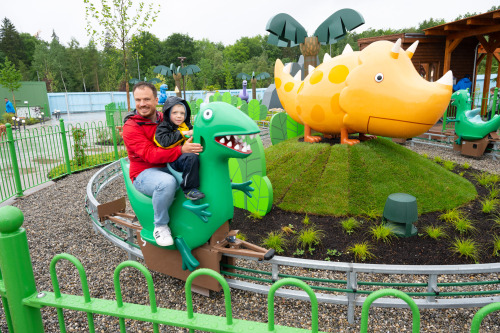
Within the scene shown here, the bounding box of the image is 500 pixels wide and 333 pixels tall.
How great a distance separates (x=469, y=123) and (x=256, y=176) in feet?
22.3

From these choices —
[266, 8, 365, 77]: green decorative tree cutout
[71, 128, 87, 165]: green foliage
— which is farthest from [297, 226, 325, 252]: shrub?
[71, 128, 87, 165]: green foliage

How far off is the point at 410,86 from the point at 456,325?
3.20 m

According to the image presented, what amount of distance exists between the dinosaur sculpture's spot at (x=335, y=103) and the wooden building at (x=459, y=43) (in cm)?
844

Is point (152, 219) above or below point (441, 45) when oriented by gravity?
below

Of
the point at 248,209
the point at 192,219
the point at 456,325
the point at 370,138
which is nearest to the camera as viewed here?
the point at 456,325

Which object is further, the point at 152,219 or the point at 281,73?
the point at 281,73

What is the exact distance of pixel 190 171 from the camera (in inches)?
116

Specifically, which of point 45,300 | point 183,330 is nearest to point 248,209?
point 183,330

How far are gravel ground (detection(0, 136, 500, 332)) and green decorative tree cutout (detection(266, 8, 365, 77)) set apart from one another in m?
6.50

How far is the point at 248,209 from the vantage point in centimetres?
533

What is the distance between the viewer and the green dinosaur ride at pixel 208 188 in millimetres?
2832

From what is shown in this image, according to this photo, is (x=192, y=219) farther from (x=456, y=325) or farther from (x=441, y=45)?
(x=441, y=45)

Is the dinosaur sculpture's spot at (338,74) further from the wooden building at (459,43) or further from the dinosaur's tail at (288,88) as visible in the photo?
the wooden building at (459,43)

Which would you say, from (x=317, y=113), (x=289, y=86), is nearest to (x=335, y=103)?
(x=317, y=113)
